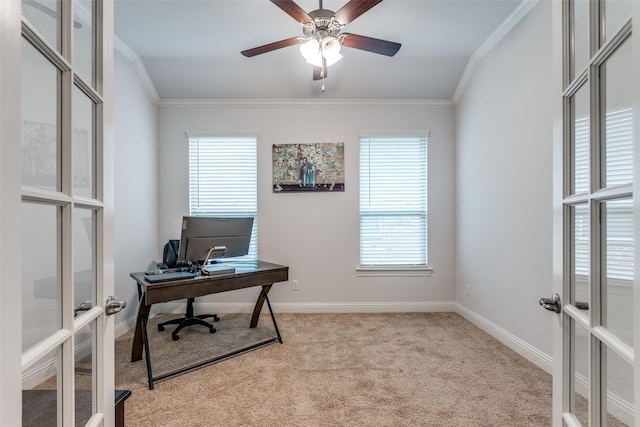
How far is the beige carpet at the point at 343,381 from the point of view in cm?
179

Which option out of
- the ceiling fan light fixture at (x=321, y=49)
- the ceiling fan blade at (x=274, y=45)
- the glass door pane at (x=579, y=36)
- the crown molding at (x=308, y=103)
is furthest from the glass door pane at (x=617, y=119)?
the crown molding at (x=308, y=103)

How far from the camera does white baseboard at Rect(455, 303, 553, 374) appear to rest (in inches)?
89.5

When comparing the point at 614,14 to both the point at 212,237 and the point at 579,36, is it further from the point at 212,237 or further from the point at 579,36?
the point at 212,237

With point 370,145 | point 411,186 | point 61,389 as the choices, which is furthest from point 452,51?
point 61,389

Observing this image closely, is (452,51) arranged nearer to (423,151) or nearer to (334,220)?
(423,151)

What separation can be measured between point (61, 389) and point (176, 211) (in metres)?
3.20

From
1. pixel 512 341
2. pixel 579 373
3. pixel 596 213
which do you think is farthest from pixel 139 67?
pixel 512 341

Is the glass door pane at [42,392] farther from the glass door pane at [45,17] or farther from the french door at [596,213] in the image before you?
the french door at [596,213]

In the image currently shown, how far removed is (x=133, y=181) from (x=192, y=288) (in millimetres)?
1573

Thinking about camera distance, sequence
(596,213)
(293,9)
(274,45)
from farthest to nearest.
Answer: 1. (274,45)
2. (293,9)
3. (596,213)

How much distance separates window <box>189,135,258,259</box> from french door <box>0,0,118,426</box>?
2696 millimetres

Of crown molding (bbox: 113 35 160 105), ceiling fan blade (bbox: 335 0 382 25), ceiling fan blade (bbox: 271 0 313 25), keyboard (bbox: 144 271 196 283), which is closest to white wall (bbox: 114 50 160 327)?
crown molding (bbox: 113 35 160 105)

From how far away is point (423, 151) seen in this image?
3742 millimetres

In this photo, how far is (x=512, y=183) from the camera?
2643 millimetres
